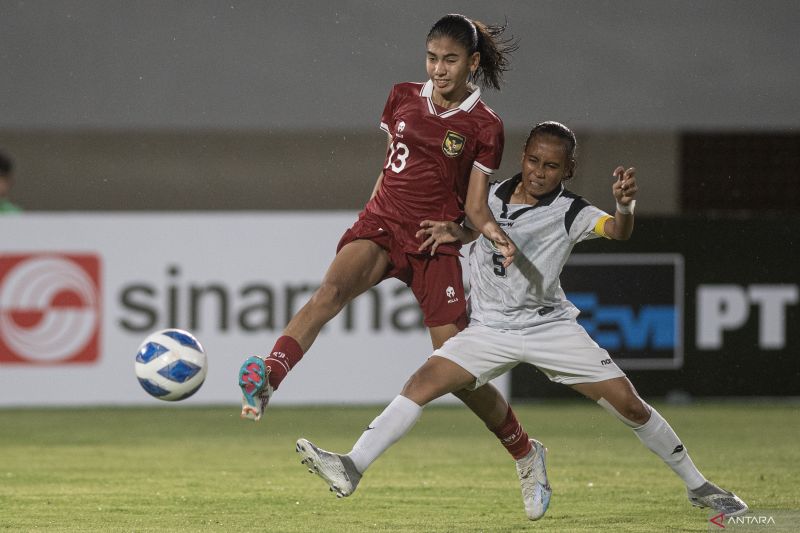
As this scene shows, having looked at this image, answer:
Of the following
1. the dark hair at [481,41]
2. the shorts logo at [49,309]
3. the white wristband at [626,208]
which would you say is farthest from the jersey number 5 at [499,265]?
the shorts logo at [49,309]

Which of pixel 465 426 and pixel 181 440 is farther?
pixel 465 426

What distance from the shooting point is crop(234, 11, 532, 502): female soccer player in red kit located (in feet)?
20.1

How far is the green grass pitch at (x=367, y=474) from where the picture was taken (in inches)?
242

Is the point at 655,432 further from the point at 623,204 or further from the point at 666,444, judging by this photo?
the point at 623,204

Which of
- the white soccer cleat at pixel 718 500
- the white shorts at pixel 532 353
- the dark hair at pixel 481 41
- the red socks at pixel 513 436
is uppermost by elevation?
the dark hair at pixel 481 41

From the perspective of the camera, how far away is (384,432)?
5543mm

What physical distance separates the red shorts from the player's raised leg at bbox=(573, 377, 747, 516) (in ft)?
2.44

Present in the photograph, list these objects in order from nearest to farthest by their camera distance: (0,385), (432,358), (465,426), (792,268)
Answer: (432,358) → (465,426) → (0,385) → (792,268)

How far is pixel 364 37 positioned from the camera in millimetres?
13320

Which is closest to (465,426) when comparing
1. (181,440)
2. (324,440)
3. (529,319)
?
(324,440)

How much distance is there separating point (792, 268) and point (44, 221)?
652cm

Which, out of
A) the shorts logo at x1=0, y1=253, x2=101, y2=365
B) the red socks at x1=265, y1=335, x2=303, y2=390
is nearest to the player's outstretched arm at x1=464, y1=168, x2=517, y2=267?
the red socks at x1=265, y1=335, x2=303, y2=390

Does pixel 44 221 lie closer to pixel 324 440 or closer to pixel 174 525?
pixel 324 440

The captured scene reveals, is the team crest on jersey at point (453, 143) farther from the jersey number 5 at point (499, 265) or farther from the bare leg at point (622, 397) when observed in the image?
the bare leg at point (622, 397)
